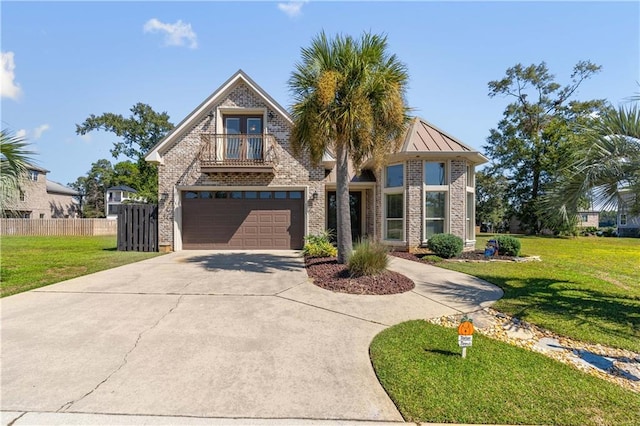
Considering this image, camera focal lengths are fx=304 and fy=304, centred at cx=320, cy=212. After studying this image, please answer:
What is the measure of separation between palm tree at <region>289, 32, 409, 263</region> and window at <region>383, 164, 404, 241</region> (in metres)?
4.58

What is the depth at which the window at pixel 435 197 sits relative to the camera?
12602 mm

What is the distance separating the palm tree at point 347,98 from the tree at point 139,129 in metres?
29.9

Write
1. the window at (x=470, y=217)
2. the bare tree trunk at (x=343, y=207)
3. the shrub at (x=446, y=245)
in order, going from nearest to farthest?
1. the bare tree trunk at (x=343, y=207)
2. the shrub at (x=446, y=245)
3. the window at (x=470, y=217)

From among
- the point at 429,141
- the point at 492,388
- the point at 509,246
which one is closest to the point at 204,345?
the point at 492,388

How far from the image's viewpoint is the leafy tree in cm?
3262

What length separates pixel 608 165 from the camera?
5570 millimetres

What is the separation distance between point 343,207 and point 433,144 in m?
6.36

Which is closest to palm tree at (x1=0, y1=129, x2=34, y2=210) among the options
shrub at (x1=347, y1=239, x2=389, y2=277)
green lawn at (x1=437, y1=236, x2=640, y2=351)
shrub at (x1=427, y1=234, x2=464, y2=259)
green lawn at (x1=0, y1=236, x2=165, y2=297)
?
green lawn at (x1=0, y1=236, x2=165, y2=297)

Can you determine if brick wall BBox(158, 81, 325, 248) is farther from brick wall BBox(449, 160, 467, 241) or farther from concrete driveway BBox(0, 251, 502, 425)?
concrete driveway BBox(0, 251, 502, 425)

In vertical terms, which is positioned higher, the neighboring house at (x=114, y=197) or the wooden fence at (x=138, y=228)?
the neighboring house at (x=114, y=197)

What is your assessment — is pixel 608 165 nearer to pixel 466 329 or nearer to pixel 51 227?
pixel 466 329

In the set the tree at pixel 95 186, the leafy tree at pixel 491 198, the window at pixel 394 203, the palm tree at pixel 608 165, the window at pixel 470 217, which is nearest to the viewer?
the palm tree at pixel 608 165

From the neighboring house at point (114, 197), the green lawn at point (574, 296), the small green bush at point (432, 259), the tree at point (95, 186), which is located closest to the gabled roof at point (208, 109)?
the small green bush at point (432, 259)

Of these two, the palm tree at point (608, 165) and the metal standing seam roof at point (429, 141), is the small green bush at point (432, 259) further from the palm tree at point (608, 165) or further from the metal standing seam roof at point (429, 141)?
the palm tree at point (608, 165)
